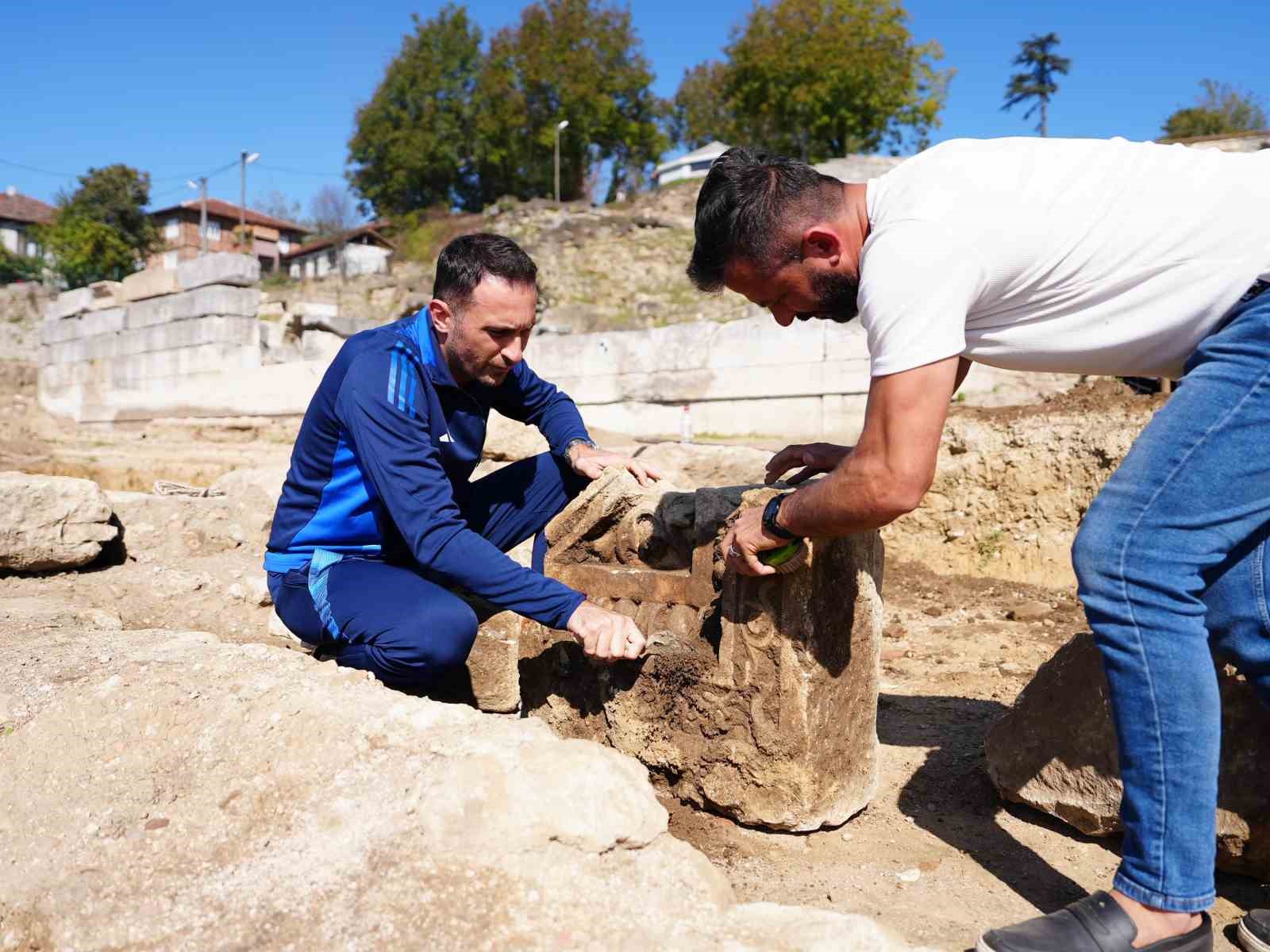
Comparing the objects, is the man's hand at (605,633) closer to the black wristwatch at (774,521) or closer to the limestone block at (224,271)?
the black wristwatch at (774,521)

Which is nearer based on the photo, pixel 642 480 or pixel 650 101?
pixel 642 480

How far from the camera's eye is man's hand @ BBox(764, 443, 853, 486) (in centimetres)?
250

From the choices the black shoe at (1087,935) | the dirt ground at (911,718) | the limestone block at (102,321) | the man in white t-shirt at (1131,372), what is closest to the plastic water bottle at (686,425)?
the dirt ground at (911,718)

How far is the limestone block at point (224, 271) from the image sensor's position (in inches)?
658

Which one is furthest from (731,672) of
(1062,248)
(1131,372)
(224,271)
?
(224,271)

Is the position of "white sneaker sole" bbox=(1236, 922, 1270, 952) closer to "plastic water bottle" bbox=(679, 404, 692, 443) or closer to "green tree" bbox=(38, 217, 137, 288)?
"plastic water bottle" bbox=(679, 404, 692, 443)

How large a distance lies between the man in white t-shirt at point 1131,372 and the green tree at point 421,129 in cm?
3939

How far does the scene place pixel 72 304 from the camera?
20.2 meters

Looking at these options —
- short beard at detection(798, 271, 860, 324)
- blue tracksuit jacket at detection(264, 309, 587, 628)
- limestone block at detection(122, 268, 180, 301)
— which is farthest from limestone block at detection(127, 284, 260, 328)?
short beard at detection(798, 271, 860, 324)

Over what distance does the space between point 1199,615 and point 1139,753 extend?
10.7 inches

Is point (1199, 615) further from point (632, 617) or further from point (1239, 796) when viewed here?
point (632, 617)

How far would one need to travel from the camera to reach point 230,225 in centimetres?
5125

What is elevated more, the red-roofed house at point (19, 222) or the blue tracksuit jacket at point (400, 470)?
the red-roofed house at point (19, 222)

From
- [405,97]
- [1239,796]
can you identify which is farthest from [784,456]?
[405,97]
